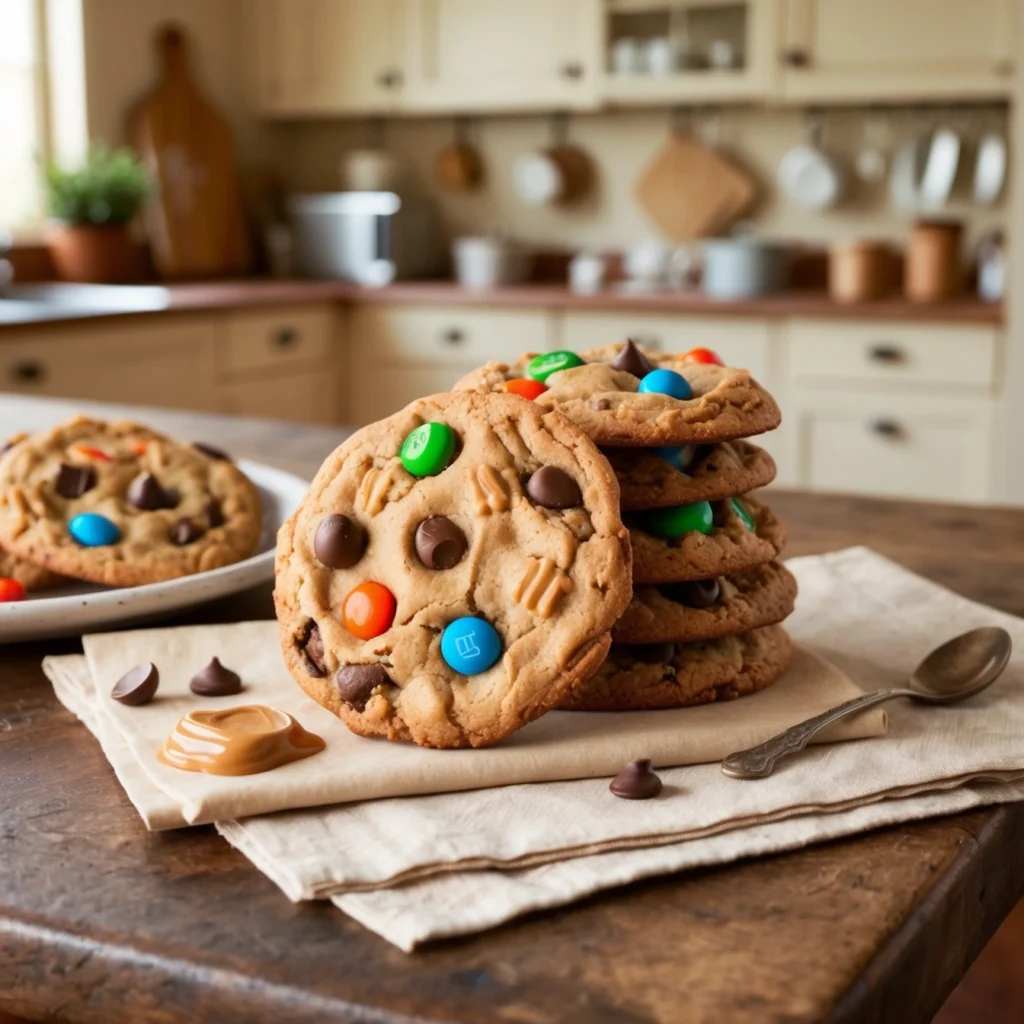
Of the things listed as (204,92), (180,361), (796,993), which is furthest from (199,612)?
(204,92)

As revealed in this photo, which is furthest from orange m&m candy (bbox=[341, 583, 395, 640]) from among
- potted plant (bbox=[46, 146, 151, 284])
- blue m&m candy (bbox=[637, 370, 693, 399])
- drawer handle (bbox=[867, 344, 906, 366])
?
potted plant (bbox=[46, 146, 151, 284])

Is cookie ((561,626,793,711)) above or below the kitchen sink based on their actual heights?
below

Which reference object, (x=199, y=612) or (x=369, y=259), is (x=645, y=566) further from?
(x=369, y=259)

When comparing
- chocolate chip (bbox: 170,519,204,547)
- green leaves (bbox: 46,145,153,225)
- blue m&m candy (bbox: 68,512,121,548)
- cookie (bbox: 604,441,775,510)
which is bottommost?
chocolate chip (bbox: 170,519,204,547)

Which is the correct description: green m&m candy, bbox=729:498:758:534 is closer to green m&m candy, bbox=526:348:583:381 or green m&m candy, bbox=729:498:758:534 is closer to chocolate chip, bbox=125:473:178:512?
green m&m candy, bbox=526:348:583:381

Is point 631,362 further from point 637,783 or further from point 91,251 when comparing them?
point 91,251

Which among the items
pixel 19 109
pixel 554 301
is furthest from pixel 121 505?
pixel 19 109
